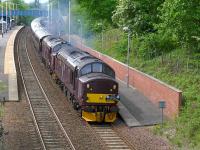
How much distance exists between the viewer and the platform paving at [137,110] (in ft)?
79.2

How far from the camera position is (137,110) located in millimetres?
26297

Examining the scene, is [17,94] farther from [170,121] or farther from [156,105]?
[170,121]

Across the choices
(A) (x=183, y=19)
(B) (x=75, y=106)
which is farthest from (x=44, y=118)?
(A) (x=183, y=19)

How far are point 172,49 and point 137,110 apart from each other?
923cm

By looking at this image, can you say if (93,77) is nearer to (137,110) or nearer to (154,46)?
(137,110)

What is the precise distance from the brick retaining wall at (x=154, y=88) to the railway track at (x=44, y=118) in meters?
5.55

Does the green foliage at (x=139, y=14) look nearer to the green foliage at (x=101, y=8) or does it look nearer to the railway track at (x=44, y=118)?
the railway track at (x=44, y=118)

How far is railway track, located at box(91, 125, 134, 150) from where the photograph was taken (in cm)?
1991

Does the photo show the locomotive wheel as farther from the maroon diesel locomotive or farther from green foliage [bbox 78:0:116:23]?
green foliage [bbox 78:0:116:23]

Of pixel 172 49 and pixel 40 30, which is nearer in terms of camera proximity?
pixel 172 49

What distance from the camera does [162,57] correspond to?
1252 inches

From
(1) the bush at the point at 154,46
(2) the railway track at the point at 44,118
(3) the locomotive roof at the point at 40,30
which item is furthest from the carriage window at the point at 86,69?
(3) the locomotive roof at the point at 40,30

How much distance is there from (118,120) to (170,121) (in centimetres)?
306

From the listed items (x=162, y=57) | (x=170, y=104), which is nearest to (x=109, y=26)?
(x=162, y=57)
